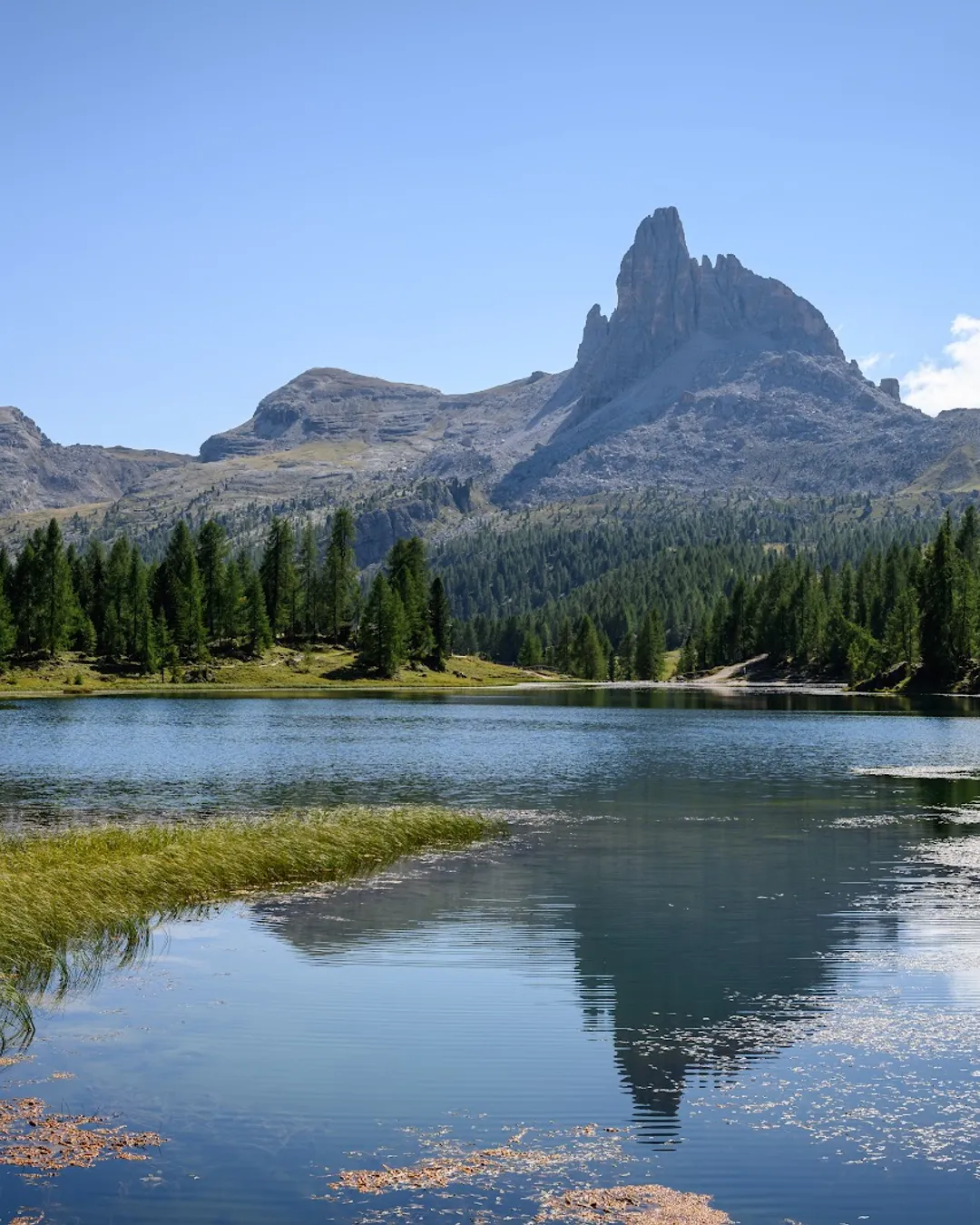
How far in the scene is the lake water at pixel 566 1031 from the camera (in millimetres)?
15680

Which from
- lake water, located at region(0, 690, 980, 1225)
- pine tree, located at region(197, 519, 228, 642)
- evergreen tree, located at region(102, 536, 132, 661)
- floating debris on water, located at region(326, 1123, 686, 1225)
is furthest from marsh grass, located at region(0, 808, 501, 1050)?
pine tree, located at region(197, 519, 228, 642)

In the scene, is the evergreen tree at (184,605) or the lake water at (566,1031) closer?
the lake water at (566,1031)

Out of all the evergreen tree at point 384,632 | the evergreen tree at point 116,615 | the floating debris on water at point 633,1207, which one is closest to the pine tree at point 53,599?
the evergreen tree at point 116,615

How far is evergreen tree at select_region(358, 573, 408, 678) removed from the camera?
605 feet

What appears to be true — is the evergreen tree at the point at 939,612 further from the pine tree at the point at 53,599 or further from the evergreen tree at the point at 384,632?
the pine tree at the point at 53,599

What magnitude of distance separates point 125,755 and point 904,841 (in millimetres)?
48686

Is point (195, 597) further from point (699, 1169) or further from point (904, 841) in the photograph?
point (699, 1169)

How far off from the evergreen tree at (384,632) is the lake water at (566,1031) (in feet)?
428

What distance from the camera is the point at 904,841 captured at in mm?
46938

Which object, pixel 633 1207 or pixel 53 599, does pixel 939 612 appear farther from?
pixel 633 1207

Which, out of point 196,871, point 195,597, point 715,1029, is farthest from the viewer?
point 195,597

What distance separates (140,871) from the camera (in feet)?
112

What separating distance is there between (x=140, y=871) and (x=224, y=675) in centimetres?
14549

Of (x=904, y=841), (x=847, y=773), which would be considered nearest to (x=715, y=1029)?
(x=904, y=841)
